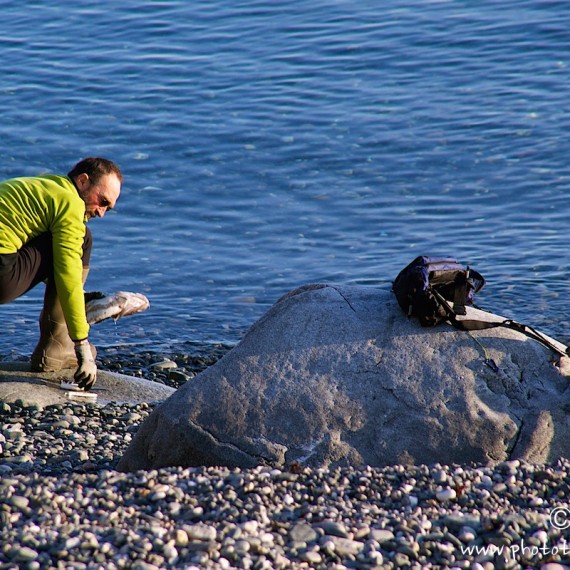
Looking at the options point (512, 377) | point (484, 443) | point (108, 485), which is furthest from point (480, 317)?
point (108, 485)

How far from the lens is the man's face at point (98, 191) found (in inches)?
295

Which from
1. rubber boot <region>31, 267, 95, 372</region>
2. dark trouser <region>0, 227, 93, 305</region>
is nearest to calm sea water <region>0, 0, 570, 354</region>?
rubber boot <region>31, 267, 95, 372</region>

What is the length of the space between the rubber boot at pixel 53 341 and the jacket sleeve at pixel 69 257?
526 millimetres

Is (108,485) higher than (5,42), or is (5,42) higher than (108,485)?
(5,42)

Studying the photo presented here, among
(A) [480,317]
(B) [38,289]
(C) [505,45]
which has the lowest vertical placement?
(B) [38,289]

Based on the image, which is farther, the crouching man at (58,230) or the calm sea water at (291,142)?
the calm sea water at (291,142)

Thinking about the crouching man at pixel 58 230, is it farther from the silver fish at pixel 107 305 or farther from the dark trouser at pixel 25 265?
the silver fish at pixel 107 305

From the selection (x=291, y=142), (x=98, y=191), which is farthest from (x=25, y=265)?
(x=291, y=142)

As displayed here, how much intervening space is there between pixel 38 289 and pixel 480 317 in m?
6.76

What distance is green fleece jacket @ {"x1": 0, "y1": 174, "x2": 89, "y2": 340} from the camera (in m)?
7.36

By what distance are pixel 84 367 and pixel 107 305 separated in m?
0.82

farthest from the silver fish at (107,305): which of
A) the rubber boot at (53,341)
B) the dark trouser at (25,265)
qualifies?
the dark trouser at (25,265)

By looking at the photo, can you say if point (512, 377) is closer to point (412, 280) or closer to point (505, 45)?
point (412, 280)

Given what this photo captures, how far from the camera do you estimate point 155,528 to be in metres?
4.72
